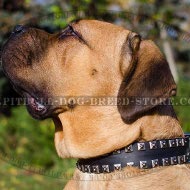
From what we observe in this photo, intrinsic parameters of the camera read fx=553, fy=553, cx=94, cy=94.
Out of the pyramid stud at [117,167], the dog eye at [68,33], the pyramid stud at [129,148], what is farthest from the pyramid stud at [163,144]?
the dog eye at [68,33]

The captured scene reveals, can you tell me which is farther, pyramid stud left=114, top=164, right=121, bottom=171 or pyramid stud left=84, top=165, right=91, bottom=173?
pyramid stud left=84, top=165, right=91, bottom=173

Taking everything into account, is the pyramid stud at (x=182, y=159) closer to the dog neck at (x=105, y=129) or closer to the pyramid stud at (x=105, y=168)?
the dog neck at (x=105, y=129)

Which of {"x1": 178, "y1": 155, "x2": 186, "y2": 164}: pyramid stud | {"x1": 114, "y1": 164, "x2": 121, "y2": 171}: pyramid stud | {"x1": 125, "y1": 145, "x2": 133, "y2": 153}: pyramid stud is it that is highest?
{"x1": 125, "y1": 145, "x2": 133, "y2": 153}: pyramid stud

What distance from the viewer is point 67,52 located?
4227 millimetres

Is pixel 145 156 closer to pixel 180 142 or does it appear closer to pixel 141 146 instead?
pixel 141 146

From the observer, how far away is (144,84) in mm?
3787

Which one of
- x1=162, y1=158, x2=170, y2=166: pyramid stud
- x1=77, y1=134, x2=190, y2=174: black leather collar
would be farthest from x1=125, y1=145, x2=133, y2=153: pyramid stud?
x1=162, y1=158, x2=170, y2=166: pyramid stud

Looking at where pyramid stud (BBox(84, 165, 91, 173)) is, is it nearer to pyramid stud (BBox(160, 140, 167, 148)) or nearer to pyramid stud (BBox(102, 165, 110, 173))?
pyramid stud (BBox(102, 165, 110, 173))

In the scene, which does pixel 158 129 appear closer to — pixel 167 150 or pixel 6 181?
pixel 167 150

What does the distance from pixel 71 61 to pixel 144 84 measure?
2.23 ft

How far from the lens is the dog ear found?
3.73 metres

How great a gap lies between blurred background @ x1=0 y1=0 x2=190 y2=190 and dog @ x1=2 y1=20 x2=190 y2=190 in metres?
1.66

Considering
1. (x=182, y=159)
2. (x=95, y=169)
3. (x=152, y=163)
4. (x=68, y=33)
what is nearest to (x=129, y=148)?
(x=152, y=163)

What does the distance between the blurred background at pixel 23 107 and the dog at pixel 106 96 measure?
166 centimetres
